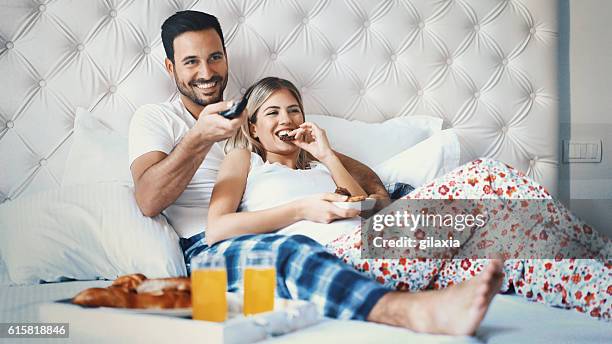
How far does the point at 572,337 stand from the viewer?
0.83 metres

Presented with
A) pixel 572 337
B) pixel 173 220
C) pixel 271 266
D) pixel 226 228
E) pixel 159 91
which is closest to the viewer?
pixel 572 337

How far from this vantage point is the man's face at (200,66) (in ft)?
4.91

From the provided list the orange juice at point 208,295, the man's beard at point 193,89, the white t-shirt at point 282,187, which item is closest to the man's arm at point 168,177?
the white t-shirt at point 282,187

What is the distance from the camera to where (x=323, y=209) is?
1.26m

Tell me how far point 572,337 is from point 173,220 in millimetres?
867

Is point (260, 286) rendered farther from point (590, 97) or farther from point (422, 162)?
point (590, 97)

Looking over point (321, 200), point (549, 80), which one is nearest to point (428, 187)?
point (321, 200)

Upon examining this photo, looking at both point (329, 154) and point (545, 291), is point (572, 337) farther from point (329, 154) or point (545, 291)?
point (329, 154)

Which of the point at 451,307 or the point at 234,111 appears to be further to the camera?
the point at 234,111

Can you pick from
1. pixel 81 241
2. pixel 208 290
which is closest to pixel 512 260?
pixel 208 290

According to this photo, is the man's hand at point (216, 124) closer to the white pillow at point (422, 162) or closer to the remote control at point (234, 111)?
the remote control at point (234, 111)

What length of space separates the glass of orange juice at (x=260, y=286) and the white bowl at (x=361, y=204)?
1.12 feet

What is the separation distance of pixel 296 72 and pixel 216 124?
20.8 inches

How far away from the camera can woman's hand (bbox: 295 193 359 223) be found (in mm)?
1257
